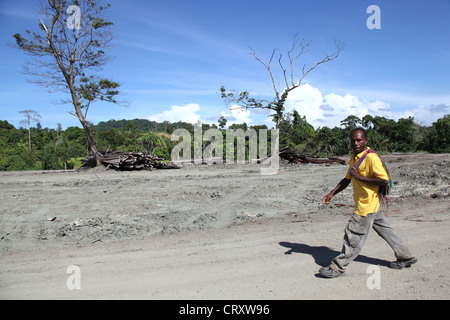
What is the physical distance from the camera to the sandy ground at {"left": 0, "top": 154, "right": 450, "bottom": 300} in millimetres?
3584

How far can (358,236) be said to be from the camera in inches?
146

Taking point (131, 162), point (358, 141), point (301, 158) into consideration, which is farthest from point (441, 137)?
point (358, 141)

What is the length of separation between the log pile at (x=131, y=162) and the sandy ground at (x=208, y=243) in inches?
237

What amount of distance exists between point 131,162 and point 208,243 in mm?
11520

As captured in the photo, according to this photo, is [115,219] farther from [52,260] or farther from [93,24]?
[93,24]

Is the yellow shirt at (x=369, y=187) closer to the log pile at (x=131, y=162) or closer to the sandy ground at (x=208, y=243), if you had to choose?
the sandy ground at (x=208, y=243)

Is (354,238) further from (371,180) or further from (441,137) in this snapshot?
(441,137)

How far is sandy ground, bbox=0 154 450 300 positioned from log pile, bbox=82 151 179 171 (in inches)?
237

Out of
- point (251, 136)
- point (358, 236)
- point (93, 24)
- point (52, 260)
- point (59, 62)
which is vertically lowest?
point (52, 260)

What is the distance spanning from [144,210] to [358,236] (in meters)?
5.02

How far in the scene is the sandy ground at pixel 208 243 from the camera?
3584 mm

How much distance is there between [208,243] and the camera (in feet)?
17.6
